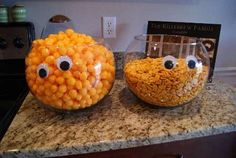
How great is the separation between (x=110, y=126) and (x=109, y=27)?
58cm

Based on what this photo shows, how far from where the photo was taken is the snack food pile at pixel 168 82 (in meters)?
0.69

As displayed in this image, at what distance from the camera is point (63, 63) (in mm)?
628

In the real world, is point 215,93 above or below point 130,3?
below

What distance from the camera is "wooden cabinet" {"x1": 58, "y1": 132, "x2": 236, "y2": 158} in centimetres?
64

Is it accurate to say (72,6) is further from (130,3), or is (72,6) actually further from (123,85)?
(123,85)

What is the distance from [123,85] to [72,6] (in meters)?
0.44

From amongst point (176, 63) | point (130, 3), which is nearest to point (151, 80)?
point (176, 63)

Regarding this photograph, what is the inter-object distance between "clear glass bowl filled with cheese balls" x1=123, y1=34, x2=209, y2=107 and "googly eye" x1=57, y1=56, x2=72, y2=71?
0.23 metres

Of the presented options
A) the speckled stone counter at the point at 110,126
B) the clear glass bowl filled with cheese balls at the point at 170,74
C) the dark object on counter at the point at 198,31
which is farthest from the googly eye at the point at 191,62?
the dark object on counter at the point at 198,31

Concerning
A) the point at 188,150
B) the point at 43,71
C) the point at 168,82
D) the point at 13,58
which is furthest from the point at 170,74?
the point at 13,58

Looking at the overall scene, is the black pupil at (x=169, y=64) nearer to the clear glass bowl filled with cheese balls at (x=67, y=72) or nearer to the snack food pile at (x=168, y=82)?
the snack food pile at (x=168, y=82)

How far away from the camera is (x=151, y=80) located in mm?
705

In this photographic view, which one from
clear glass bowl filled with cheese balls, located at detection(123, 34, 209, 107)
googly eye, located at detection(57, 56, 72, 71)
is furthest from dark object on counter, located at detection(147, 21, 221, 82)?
googly eye, located at detection(57, 56, 72, 71)

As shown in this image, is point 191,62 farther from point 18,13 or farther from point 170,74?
point 18,13
